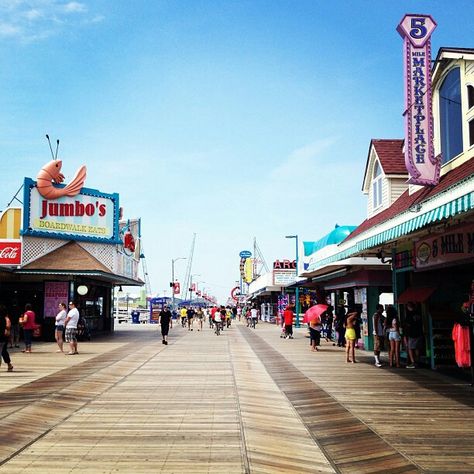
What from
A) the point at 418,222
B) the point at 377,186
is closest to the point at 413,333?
the point at 418,222

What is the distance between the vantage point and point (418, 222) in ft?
34.4

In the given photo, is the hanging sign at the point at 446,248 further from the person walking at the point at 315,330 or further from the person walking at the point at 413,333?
the person walking at the point at 315,330

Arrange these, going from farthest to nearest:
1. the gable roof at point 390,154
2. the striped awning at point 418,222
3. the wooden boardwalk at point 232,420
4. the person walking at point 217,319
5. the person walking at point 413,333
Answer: the person walking at point 217,319
the gable roof at point 390,154
the person walking at point 413,333
the striped awning at point 418,222
the wooden boardwalk at point 232,420

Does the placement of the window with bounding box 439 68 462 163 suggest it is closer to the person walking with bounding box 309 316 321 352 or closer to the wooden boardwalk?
the wooden boardwalk

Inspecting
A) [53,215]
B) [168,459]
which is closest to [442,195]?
[168,459]

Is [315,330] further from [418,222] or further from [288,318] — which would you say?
[418,222]

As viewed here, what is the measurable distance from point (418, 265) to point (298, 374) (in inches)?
175

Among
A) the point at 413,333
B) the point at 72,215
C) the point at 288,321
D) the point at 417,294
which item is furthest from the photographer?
the point at 288,321

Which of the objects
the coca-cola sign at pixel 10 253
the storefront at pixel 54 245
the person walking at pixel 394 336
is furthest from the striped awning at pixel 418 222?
the coca-cola sign at pixel 10 253

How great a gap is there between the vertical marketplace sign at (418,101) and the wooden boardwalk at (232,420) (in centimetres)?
499

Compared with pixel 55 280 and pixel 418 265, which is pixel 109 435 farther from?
pixel 55 280

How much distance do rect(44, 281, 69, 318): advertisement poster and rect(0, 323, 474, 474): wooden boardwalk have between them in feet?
36.9

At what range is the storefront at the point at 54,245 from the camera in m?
26.0

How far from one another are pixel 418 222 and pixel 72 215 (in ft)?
66.8
